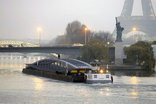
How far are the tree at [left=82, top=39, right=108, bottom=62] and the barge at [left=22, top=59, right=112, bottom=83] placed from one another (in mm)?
32555

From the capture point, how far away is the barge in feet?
177

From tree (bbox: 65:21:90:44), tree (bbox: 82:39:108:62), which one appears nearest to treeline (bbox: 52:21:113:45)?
tree (bbox: 65:21:90:44)

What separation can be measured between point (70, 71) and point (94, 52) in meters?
45.2

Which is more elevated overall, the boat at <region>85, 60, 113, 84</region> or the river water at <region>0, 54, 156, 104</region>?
the boat at <region>85, 60, 113, 84</region>

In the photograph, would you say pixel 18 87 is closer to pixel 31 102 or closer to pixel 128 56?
pixel 31 102

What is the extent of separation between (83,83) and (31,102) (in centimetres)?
1660

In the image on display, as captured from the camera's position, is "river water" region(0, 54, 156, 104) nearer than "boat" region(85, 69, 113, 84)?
Yes

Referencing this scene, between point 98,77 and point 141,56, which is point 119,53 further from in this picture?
point 98,77

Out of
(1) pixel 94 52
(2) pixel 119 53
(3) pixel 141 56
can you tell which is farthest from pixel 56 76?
(2) pixel 119 53

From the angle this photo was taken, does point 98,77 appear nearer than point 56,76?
Yes

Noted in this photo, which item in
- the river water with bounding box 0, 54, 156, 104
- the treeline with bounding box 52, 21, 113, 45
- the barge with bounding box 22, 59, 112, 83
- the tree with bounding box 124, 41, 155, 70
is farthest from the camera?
the treeline with bounding box 52, 21, 113, 45

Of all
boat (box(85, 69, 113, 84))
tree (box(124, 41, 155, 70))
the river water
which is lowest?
the river water

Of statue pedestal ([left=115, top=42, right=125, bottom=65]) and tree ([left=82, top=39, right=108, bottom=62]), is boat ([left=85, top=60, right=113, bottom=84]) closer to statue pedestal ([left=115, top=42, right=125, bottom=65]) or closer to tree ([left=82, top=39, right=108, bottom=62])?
tree ([left=82, top=39, right=108, bottom=62])

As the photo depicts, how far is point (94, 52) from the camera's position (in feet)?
340
